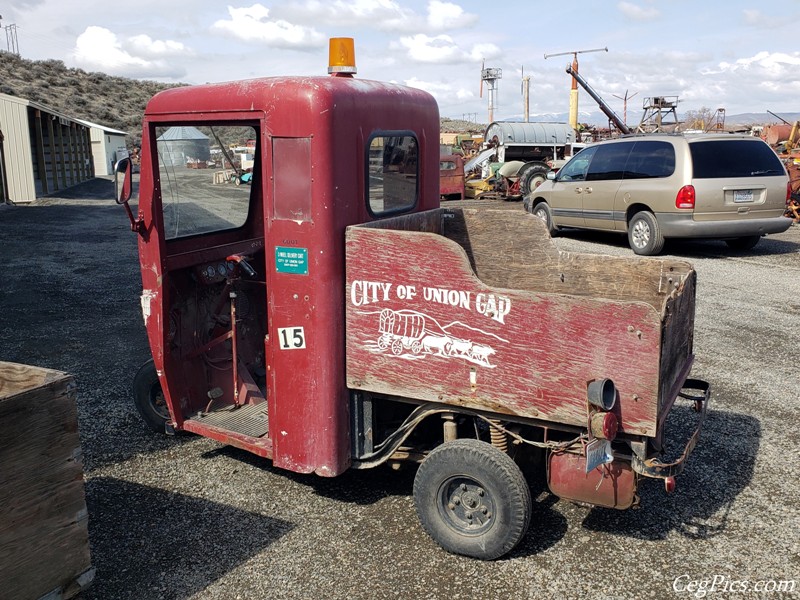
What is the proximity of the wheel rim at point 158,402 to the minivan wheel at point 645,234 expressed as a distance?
8.52 metres

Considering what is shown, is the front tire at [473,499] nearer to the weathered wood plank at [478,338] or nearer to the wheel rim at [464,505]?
the wheel rim at [464,505]

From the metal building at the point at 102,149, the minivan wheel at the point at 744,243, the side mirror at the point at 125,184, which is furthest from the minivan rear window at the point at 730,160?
the metal building at the point at 102,149

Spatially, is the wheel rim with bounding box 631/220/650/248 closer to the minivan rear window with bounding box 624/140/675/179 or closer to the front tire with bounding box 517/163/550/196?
the minivan rear window with bounding box 624/140/675/179

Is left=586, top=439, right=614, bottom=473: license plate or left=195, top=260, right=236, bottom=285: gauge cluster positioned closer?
left=586, top=439, right=614, bottom=473: license plate

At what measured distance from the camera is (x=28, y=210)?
20.3m

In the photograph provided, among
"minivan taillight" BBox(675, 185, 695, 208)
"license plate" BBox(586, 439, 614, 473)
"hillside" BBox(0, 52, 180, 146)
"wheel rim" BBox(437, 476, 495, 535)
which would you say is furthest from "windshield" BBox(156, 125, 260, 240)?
"hillside" BBox(0, 52, 180, 146)

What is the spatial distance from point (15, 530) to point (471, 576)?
1991 mm

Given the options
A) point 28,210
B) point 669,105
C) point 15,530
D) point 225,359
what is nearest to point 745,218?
point 225,359

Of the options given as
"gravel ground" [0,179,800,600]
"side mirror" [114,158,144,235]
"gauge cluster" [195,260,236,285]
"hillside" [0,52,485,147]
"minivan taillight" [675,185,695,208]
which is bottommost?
"gravel ground" [0,179,800,600]

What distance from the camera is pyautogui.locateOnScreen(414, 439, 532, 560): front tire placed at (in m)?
3.46

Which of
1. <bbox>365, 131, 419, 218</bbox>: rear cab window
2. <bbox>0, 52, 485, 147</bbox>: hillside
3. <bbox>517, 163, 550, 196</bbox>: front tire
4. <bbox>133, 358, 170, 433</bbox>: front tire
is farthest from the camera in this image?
<bbox>0, 52, 485, 147</bbox>: hillside

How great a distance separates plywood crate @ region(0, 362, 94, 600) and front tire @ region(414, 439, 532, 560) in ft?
5.25

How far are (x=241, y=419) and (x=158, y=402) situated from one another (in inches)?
33.0

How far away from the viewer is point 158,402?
5.12m
